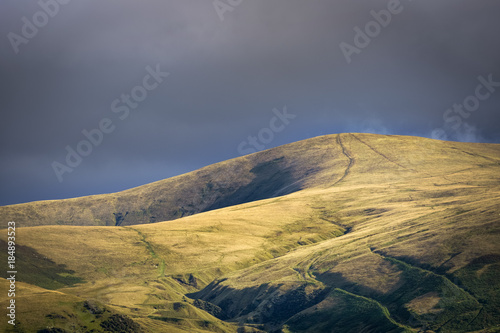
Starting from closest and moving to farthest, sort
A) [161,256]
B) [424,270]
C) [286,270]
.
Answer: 1. [424,270]
2. [286,270]
3. [161,256]

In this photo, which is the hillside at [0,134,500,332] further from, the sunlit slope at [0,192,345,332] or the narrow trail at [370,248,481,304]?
the sunlit slope at [0,192,345,332]

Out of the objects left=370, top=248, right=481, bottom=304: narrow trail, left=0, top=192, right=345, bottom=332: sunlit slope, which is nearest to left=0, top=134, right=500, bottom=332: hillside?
left=370, top=248, right=481, bottom=304: narrow trail

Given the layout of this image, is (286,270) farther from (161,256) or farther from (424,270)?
(161,256)

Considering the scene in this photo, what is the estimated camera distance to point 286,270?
112500 mm

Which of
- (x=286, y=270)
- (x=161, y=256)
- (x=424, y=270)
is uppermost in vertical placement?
(x=161, y=256)

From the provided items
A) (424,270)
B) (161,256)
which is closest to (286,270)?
(424,270)

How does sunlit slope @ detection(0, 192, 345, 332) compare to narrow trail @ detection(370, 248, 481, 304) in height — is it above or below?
above

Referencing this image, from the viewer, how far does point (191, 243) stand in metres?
151

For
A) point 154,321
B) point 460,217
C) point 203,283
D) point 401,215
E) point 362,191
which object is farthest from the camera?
point 362,191

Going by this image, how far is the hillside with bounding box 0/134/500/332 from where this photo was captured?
7725 centimetres

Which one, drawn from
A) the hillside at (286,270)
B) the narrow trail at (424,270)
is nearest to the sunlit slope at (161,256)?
the hillside at (286,270)

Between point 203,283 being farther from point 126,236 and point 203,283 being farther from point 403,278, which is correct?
point 403,278

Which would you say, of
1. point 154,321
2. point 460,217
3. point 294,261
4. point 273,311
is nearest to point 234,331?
point 273,311

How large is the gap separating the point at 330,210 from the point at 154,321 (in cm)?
10399
